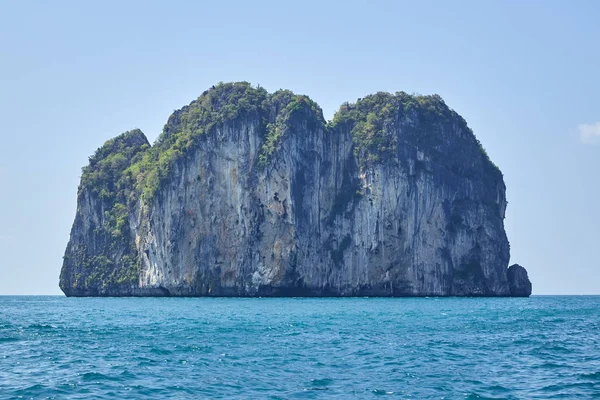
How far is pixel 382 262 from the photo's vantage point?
339ft

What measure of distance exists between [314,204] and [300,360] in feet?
250

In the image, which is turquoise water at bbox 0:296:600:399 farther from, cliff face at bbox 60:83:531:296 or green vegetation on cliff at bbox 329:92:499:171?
green vegetation on cliff at bbox 329:92:499:171

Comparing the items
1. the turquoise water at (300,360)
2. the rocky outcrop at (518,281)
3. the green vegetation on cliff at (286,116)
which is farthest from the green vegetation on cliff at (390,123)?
the turquoise water at (300,360)

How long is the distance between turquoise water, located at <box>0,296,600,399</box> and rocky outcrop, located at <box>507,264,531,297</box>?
61.0 meters

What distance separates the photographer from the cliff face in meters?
103

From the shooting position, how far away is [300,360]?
98.5 ft

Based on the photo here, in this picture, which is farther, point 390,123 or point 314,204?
point 390,123

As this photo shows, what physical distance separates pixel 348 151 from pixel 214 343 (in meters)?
75.8

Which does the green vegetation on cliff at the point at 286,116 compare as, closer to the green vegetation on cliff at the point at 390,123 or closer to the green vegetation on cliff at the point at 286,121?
the green vegetation on cliff at the point at 286,121

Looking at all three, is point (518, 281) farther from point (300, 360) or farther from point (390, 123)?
point (300, 360)

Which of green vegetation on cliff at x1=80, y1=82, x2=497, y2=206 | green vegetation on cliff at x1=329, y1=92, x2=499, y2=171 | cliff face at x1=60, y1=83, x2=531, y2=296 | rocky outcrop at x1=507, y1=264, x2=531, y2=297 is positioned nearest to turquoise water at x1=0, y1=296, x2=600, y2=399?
cliff face at x1=60, y1=83, x2=531, y2=296

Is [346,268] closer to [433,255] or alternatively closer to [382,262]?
[382,262]

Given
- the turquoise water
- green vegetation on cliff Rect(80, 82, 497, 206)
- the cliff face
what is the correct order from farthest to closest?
green vegetation on cliff Rect(80, 82, 497, 206) < the cliff face < the turquoise water

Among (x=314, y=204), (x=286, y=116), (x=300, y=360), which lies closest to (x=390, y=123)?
(x=286, y=116)
